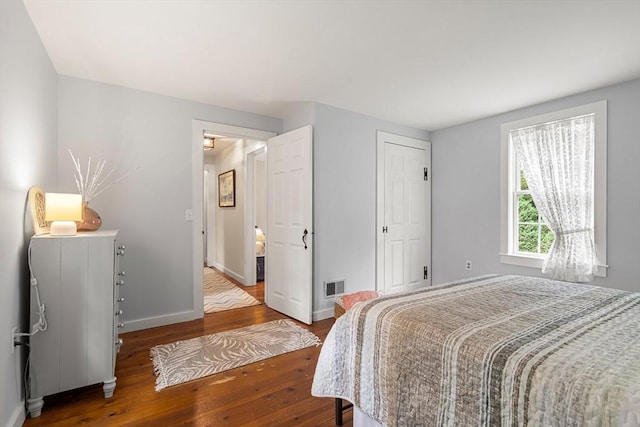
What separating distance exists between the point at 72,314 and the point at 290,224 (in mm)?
1975

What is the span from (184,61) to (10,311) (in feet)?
6.31

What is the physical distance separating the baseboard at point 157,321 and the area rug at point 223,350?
501mm

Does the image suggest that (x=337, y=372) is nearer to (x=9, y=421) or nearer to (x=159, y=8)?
(x=9, y=421)

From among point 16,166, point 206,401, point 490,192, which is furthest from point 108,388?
point 490,192

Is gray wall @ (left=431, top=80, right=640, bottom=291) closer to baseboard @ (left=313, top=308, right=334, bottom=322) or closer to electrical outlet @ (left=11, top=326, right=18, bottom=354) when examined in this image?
baseboard @ (left=313, top=308, right=334, bottom=322)

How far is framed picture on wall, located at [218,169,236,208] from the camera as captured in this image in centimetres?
522

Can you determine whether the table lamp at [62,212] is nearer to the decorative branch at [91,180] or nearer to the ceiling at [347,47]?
the decorative branch at [91,180]

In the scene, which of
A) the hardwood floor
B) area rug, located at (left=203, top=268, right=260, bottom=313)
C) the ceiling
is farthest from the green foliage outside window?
area rug, located at (left=203, top=268, right=260, bottom=313)

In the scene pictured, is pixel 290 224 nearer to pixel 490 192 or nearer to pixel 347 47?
pixel 347 47

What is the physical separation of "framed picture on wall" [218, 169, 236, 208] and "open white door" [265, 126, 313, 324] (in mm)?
1739

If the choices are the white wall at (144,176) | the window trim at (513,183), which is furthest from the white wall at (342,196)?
the window trim at (513,183)

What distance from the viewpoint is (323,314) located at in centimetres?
330

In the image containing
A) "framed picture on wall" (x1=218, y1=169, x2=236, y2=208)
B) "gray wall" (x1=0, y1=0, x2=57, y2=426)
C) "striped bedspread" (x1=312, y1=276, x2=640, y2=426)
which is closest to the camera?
"striped bedspread" (x1=312, y1=276, x2=640, y2=426)

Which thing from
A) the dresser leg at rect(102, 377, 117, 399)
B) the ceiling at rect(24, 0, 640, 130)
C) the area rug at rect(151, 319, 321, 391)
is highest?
the ceiling at rect(24, 0, 640, 130)
